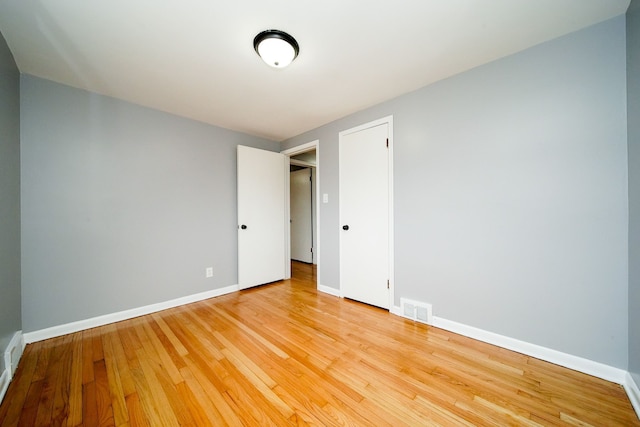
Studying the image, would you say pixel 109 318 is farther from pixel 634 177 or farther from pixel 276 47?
pixel 634 177

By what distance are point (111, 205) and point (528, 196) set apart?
372cm

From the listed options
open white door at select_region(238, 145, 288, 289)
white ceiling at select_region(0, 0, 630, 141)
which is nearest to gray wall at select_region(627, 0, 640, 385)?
white ceiling at select_region(0, 0, 630, 141)

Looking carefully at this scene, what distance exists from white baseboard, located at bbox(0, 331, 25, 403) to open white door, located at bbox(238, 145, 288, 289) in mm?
1835

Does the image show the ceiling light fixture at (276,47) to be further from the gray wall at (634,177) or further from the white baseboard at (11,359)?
the white baseboard at (11,359)

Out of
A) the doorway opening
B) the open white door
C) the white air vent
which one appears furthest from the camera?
the doorway opening

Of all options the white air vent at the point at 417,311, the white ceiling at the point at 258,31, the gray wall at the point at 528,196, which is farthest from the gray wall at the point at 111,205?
the gray wall at the point at 528,196

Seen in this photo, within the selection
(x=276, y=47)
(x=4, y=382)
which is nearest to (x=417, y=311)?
(x=276, y=47)

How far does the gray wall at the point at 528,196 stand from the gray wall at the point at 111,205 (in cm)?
248

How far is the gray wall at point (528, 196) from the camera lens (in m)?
1.41

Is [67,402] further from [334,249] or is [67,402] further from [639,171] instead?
[639,171]

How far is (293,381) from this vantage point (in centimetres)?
143

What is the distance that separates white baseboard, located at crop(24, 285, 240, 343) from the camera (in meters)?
1.91

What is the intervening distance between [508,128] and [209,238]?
3.33 m

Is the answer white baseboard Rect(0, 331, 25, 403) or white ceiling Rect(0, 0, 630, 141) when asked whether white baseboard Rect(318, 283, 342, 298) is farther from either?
white baseboard Rect(0, 331, 25, 403)
